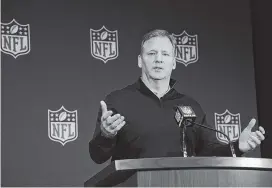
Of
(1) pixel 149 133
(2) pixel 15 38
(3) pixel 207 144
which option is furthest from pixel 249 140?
(2) pixel 15 38

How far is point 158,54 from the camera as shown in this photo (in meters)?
3.70

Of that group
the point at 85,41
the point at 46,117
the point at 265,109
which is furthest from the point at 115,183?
the point at 265,109

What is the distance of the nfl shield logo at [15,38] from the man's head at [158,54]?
0.79 meters

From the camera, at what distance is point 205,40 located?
4.62 meters

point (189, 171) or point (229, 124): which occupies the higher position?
point (229, 124)

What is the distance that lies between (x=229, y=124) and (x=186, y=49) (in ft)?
1.79

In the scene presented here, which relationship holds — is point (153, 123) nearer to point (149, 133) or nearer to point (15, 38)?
point (149, 133)

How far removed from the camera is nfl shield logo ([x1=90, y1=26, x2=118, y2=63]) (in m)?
4.32

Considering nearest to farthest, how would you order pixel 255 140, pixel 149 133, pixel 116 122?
pixel 116 122 → pixel 255 140 → pixel 149 133

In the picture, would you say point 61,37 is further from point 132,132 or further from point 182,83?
point 132,132

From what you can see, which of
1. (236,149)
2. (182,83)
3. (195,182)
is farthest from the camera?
(182,83)

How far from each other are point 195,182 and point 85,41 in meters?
2.07

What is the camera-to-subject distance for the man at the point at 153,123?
3.24 meters

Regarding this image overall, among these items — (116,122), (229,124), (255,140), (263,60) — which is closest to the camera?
(116,122)
